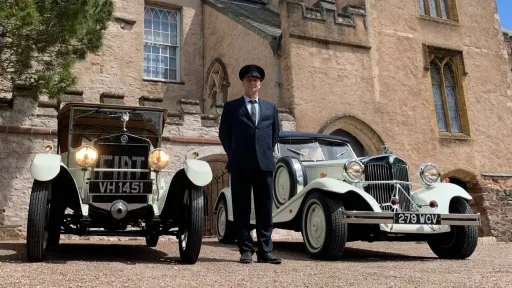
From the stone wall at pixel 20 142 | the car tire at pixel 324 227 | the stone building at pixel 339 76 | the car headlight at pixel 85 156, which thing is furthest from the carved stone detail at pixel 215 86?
the car headlight at pixel 85 156

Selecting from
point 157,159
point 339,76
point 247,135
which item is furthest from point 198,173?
point 339,76

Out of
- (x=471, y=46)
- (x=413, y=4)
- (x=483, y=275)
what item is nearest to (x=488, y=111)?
(x=471, y=46)

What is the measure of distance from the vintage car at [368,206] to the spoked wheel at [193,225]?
143cm

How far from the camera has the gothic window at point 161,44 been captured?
50.7ft

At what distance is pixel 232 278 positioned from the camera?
11.4 feet

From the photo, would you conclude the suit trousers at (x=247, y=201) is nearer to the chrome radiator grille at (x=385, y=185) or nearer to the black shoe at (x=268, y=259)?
A: the black shoe at (x=268, y=259)

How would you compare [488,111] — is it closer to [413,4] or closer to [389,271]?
[413,4]

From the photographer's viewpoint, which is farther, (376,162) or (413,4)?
(413,4)

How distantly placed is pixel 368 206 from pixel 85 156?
10.3 ft

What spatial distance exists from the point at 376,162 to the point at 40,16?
18.2 feet

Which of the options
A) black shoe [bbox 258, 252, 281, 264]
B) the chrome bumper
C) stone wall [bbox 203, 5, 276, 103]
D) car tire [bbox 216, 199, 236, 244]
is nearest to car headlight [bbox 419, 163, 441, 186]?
the chrome bumper

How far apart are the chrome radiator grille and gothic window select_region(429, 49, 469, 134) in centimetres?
868

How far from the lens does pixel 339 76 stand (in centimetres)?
1209

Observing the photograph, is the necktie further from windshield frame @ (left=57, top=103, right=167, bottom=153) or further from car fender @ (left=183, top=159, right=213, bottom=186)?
windshield frame @ (left=57, top=103, right=167, bottom=153)
